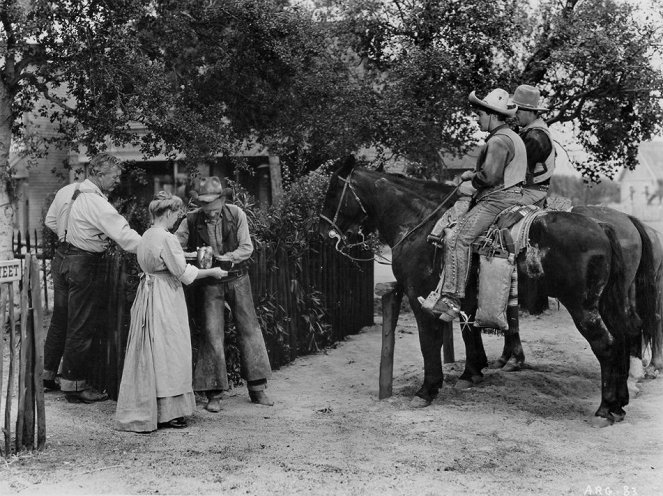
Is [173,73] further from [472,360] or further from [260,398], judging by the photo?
[472,360]

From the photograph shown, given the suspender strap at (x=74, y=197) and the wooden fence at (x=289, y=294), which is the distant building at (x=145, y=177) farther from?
the suspender strap at (x=74, y=197)

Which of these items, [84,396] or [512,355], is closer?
[84,396]

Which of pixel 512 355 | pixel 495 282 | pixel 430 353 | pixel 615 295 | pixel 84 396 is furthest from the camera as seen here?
pixel 512 355

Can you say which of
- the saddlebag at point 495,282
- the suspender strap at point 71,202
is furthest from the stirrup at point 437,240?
the suspender strap at point 71,202

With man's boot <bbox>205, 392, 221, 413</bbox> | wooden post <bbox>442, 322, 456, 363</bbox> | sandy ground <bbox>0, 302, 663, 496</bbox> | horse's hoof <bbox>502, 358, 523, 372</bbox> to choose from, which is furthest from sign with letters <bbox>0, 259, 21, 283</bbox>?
horse's hoof <bbox>502, 358, 523, 372</bbox>

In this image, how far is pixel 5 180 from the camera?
39.3ft

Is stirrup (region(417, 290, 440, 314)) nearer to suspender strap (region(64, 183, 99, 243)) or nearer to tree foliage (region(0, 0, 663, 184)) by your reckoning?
suspender strap (region(64, 183, 99, 243))

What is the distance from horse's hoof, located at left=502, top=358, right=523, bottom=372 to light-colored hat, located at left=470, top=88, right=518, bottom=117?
3269 mm

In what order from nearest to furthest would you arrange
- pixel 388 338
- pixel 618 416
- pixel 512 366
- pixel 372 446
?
pixel 372 446 → pixel 618 416 → pixel 388 338 → pixel 512 366

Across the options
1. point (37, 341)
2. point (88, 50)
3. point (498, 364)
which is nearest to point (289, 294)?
point (498, 364)

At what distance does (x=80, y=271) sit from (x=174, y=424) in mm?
1756

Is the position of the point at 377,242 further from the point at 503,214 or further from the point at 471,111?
the point at 503,214

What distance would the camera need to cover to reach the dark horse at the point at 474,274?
6.48 metres

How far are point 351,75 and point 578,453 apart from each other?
9092 mm
